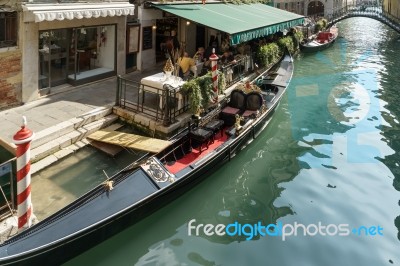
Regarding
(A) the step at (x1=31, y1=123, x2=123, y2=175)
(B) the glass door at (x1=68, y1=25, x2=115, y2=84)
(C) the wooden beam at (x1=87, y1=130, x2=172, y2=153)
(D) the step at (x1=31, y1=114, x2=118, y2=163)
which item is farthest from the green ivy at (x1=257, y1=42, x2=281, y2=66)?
(A) the step at (x1=31, y1=123, x2=123, y2=175)

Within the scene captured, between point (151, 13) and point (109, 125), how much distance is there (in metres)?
5.15

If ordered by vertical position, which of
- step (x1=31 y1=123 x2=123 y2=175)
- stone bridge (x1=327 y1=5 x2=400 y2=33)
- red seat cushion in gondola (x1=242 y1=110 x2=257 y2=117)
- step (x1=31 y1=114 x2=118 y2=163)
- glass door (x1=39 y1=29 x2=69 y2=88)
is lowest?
step (x1=31 y1=123 x2=123 y2=175)

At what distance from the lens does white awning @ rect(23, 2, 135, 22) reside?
815cm

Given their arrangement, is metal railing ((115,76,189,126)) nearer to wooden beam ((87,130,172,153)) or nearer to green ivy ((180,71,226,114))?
green ivy ((180,71,226,114))

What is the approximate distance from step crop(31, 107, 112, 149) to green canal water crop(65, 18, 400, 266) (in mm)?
2854

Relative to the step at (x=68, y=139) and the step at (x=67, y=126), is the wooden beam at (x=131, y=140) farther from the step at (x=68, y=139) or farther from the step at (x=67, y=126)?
the step at (x=67, y=126)

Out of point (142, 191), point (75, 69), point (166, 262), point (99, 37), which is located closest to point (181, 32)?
point (99, 37)

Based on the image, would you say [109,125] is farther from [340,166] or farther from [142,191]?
[340,166]

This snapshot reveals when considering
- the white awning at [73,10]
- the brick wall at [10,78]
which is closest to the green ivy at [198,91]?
the white awning at [73,10]

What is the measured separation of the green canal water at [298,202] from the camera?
5617 millimetres

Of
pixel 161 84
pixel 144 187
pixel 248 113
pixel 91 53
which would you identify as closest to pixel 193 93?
pixel 161 84

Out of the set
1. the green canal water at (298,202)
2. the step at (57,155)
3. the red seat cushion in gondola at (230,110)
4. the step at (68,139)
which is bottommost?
the green canal water at (298,202)

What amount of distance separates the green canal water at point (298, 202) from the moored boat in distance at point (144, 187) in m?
0.32

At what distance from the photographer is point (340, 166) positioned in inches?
328
